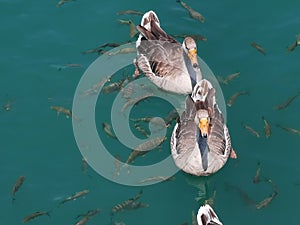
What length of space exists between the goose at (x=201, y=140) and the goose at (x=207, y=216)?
171cm

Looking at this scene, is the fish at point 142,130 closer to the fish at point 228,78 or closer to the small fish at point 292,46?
the fish at point 228,78

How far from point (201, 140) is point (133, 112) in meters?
2.26

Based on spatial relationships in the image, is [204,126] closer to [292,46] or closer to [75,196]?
[75,196]

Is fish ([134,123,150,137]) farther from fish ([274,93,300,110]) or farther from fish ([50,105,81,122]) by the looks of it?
fish ([274,93,300,110])

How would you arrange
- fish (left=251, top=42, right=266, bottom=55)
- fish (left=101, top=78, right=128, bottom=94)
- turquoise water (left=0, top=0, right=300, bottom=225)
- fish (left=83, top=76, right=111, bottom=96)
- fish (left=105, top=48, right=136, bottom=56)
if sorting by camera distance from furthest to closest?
Answer: fish (left=251, top=42, right=266, bottom=55), fish (left=105, top=48, right=136, bottom=56), fish (left=83, top=76, right=111, bottom=96), fish (left=101, top=78, right=128, bottom=94), turquoise water (left=0, top=0, right=300, bottom=225)

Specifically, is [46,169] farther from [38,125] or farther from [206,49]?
[206,49]

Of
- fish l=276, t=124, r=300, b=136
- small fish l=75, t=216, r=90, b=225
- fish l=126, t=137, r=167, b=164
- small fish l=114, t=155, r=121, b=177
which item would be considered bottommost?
small fish l=75, t=216, r=90, b=225

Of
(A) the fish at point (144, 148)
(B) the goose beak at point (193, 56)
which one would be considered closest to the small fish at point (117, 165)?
(A) the fish at point (144, 148)

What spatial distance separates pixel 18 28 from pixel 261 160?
8.11 meters

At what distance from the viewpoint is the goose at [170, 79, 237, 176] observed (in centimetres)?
1558

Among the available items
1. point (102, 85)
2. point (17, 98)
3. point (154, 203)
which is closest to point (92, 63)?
point (102, 85)

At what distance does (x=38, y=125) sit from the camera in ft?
55.3

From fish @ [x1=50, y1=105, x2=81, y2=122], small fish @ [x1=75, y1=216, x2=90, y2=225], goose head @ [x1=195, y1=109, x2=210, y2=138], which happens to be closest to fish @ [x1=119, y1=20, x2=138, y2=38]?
fish @ [x1=50, y1=105, x2=81, y2=122]

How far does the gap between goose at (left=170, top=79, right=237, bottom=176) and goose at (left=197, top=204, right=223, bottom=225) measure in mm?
1707
